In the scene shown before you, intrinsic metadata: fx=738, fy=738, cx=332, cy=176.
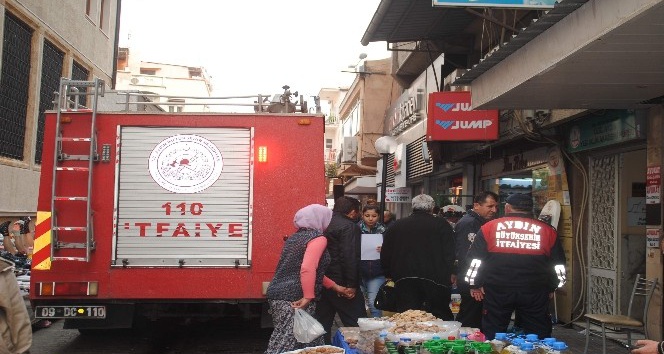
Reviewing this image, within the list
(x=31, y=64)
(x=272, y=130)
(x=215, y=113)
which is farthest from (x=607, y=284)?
(x=31, y=64)

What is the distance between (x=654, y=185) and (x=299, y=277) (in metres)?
4.73

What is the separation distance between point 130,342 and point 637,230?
22.3 feet

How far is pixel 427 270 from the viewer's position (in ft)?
24.3

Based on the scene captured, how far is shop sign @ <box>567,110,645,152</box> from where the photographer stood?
29.4 ft

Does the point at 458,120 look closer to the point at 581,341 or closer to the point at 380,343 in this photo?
the point at 581,341

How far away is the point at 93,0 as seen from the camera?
72.0ft

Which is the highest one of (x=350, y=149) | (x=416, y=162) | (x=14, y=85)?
(x=350, y=149)

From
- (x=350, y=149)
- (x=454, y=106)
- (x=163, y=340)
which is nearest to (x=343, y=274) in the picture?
(x=163, y=340)

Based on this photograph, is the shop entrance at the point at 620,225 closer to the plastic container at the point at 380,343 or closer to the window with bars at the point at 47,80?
the plastic container at the point at 380,343

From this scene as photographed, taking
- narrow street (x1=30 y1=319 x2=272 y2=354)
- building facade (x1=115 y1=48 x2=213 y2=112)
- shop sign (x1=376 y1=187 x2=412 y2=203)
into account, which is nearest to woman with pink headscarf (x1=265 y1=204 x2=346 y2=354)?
narrow street (x1=30 y1=319 x2=272 y2=354)

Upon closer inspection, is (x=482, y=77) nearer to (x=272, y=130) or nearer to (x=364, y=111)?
(x=272, y=130)

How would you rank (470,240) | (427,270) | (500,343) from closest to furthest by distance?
(500,343) → (427,270) → (470,240)

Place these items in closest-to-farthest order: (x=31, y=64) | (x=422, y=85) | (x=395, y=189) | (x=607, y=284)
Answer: (x=607, y=284)
(x=31, y=64)
(x=422, y=85)
(x=395, y=189)

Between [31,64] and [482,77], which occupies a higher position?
[31,64]
